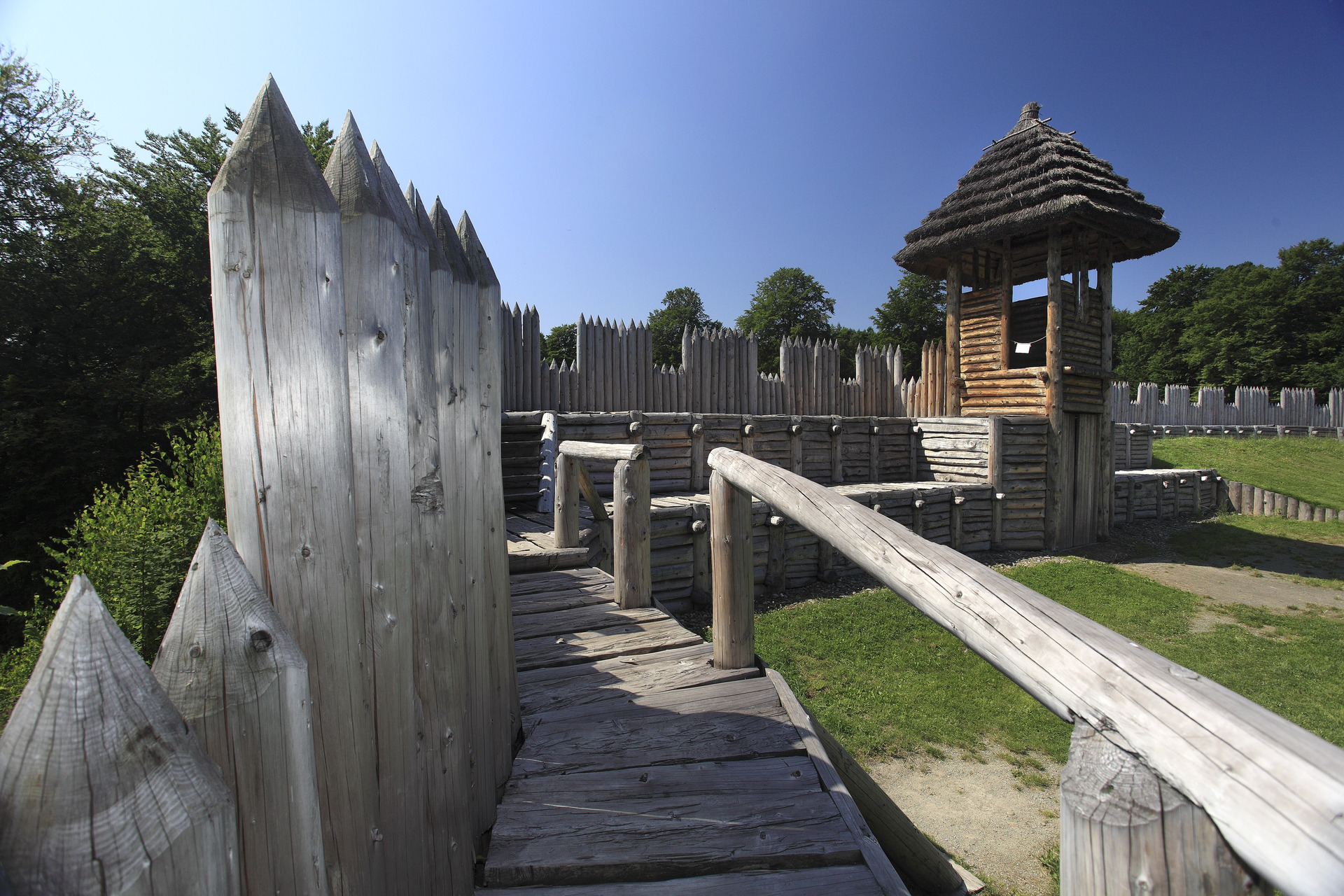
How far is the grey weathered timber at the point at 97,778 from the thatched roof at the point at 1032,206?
15.0 m

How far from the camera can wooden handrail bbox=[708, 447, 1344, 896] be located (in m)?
0.58

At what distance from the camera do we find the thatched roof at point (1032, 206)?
12.4 metres

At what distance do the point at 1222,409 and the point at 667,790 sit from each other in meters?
31.8

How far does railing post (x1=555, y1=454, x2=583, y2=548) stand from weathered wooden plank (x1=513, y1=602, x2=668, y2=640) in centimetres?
125

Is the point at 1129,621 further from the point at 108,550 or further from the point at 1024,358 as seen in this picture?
the point at 108,550

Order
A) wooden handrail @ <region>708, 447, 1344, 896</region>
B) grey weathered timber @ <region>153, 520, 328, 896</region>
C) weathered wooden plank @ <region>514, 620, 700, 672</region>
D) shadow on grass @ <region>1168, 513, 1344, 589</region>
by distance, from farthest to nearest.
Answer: shadow on grass @ <region>1168, 513, 1344, 589</region>
weathered wooden plank @ <region>514, 620, 700, 672</region>
grey weathered timber @ <region>153, 520, 328, 896</region>
wooden handrail @ <region>708, 447, 1344, 896</region>

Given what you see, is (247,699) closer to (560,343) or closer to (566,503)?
(566,503)

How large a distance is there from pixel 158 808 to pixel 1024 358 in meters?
16.8

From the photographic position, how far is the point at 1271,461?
20531 millimetres

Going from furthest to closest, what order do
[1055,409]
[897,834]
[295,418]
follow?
[1055,409], [897,834], [295,418]

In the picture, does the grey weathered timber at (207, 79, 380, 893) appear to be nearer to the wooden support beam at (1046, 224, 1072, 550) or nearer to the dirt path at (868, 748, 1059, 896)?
the dirt path at (868, 748, 1059, 896)

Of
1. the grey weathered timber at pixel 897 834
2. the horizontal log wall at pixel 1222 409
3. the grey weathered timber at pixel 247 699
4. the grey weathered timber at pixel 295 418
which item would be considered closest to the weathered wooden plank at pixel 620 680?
the grey weathered timber at pixel 897 834

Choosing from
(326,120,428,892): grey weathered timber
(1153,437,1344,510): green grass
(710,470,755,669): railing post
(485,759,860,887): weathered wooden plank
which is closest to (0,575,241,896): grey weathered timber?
(326,120,428,892): grey weathered timber

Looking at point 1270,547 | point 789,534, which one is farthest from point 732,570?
point 1270,547
